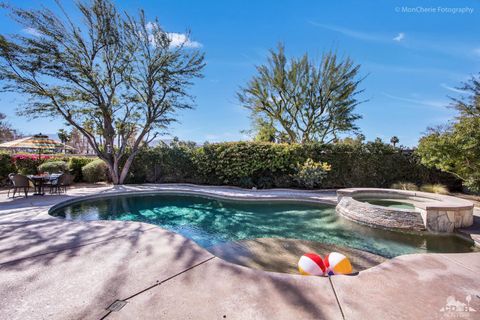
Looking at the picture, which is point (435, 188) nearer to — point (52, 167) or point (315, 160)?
A: point (315, 160)

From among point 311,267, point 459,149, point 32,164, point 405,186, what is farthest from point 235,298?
point 32,164

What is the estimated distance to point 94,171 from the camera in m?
12.4

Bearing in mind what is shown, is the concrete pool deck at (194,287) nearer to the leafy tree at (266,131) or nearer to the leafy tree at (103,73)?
the leafy tree at (103,73)

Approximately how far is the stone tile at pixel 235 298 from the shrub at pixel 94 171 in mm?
12282

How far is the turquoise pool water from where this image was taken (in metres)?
4.73

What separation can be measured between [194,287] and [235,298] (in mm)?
454

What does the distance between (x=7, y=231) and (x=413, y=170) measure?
13819 millimetres

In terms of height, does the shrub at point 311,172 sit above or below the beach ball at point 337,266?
above

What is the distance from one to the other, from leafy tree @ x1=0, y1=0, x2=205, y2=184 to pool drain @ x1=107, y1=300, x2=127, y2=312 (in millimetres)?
11124

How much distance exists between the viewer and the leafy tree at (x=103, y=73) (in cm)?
972

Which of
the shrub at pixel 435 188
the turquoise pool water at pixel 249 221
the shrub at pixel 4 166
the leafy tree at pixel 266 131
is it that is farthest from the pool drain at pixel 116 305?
the leafy tree at pixel 266 131

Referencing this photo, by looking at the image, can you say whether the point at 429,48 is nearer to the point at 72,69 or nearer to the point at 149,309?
the point at 149,309

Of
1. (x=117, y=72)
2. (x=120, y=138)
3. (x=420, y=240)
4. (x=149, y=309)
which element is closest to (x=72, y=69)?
(x=117, y=72)

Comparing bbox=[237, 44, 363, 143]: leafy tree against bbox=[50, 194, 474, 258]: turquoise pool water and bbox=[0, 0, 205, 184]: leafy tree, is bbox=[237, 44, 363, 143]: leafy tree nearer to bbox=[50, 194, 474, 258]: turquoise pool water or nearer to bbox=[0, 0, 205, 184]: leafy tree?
bbox=[0, 0, 205, 184]: leafy tree
